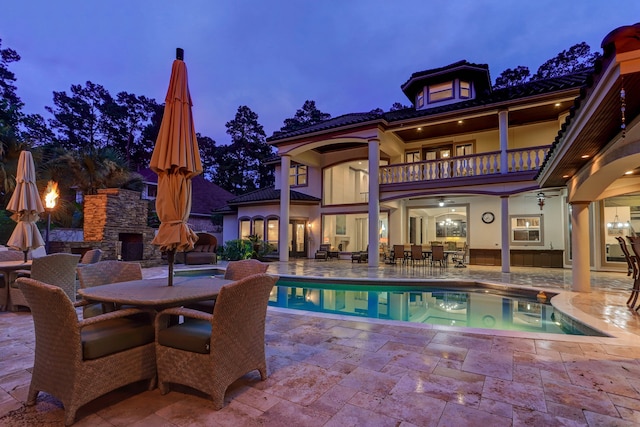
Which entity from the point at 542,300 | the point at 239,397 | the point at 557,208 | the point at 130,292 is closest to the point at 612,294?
the point at 542,300

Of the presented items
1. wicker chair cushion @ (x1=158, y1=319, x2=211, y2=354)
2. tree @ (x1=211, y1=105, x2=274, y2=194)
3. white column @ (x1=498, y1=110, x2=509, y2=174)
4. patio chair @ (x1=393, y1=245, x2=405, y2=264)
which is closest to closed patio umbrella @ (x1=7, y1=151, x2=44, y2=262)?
wicker chair cushion @ (x1=158, y1=319, x2=211, y2=354)

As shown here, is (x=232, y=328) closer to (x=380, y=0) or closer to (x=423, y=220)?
(x=423, y=220)

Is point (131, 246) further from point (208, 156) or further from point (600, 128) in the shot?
point (208, 156)

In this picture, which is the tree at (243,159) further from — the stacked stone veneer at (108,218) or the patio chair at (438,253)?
the patio chair at (438,253)

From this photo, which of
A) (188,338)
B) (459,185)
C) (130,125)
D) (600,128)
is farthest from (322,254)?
(130,125)

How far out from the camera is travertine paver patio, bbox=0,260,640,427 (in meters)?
2.17

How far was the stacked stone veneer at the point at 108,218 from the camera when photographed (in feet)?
34.9

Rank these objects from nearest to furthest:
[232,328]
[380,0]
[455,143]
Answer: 1. [232,328]
2. [455,143]
3. [380,0]

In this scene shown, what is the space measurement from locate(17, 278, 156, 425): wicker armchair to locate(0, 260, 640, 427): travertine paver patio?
18 centimetres

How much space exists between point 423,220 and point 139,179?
13602 millimetres

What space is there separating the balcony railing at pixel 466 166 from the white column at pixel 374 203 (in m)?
0.62

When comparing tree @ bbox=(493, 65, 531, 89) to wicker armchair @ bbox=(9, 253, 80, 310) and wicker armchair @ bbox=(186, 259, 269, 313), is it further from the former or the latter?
wicker armchair @ bbox=(9, 253, 80, 310)

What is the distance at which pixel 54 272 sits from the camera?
4770mm

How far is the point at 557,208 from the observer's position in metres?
11.7
